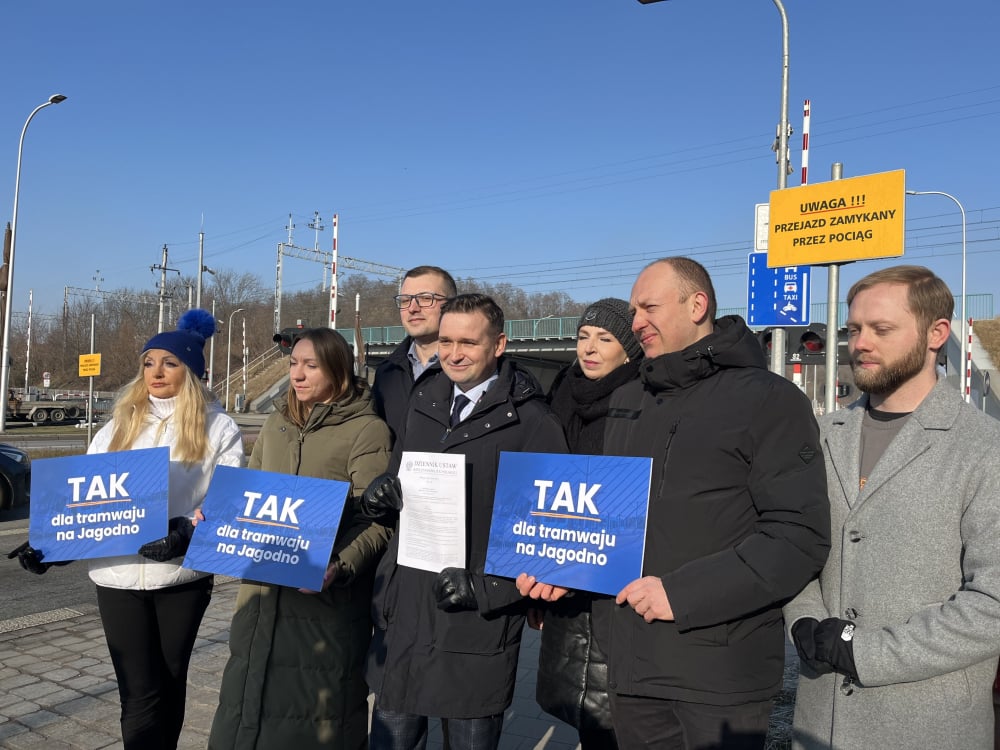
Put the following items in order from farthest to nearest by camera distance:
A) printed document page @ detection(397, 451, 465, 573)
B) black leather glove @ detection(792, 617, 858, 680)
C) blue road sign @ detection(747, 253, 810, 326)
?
blue road sign @ detection(747, 253, 810, 326) < printed document page @ detection(397, 451, 465, 573) < black leather glove @ detection(792, 617, 858, 680)

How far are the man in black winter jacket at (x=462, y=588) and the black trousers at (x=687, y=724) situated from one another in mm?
542

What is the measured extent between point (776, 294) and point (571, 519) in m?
8.93

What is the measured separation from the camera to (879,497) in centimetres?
226

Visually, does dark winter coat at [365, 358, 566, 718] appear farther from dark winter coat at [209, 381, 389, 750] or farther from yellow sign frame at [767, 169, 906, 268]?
yellow sign frame at [767, 169, 906, 268]

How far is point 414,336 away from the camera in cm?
408

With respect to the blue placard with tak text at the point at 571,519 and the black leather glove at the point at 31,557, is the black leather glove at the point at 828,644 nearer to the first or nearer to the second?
the blue placard with tak text at the point at 571,519

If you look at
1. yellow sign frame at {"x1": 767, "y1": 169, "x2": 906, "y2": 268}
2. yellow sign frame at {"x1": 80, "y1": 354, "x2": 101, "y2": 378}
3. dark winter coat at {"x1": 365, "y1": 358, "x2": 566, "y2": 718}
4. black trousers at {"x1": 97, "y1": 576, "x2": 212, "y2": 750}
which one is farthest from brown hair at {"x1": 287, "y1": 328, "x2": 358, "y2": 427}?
yellow sign frame at {"x1": 80, "y1": 354, "x2": 101, "y2": 378}

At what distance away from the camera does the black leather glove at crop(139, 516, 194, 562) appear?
3.31m

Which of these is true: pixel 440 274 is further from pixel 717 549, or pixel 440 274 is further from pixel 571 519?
pixel 717 549

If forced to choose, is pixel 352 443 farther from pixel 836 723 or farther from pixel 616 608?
pixel 836 723

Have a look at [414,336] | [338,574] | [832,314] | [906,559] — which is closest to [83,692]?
[338,574]

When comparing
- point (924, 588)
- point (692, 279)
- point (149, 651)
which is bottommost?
point (149, 651)

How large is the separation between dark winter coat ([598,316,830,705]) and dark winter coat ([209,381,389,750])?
1298mm

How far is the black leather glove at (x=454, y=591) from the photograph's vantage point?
2.75 m
